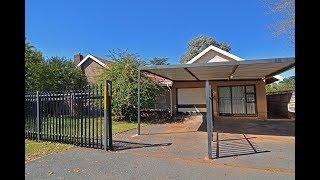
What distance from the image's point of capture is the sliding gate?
9.64 metres

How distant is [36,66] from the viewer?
26000 millimetres

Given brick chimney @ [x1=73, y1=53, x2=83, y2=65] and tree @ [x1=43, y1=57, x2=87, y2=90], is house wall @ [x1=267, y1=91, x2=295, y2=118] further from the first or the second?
brick chimney @ [x1=73, y1=53, x2=83, y2=65]

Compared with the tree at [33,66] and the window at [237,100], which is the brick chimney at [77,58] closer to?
the tree at [33,66]

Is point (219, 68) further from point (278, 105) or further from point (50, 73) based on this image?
point (50, 73)

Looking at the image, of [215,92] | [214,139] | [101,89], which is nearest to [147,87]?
[215,92]

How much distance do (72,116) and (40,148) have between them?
4.73ft

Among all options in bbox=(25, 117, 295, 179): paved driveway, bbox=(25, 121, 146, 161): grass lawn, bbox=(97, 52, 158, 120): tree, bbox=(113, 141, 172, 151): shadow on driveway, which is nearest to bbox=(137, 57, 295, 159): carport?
bbox=(25, 117, 295, 179): paved driveway

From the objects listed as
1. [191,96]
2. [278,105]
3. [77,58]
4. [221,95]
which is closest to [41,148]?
[191,96]

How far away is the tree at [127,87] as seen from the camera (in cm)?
1902

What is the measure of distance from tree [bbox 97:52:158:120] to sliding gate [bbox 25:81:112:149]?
8.14 meters

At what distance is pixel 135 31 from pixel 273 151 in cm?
2697

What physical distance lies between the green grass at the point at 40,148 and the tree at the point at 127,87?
8588 millimetres

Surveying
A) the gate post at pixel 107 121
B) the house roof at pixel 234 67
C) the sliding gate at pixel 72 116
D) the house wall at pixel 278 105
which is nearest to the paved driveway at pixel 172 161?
the gate post at pixel 107 121
